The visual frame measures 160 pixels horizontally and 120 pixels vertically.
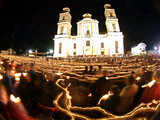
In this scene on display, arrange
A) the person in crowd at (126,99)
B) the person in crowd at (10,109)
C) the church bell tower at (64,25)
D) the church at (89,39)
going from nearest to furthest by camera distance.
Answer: the person in crowd at (10,109) < the person in crowd at (126,99) < the church at (89,39) < the church bell tower at (64,25)

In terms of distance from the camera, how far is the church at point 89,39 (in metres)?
24.6

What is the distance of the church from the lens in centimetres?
2464

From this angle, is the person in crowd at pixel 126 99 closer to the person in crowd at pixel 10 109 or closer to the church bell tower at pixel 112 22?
the person in crowd at pixel 10 109

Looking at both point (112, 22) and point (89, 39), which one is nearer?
point (112, 22)

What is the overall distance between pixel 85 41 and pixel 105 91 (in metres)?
24.8

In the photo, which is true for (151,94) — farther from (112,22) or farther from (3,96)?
(112,22)

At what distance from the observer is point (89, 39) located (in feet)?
86.8

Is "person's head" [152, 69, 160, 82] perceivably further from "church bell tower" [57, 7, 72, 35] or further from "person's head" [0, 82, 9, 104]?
"church bell tower" [57, 7, 72, 35]

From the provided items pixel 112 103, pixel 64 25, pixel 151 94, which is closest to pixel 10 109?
pixel 112 103

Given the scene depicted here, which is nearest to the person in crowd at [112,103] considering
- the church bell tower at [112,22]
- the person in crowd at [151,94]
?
the person in crowd at [151,94]

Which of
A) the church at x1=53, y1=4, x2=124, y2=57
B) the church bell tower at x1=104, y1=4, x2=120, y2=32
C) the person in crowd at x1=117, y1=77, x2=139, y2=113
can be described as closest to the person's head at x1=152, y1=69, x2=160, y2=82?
the person in crowd at x1=117, y1=77, x2=139, y2=113

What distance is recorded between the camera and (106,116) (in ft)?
5.54

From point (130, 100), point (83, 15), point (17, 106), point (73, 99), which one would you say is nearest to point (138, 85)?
point (130, 100)

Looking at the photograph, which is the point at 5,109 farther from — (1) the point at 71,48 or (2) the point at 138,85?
(1) the point at 71,48
